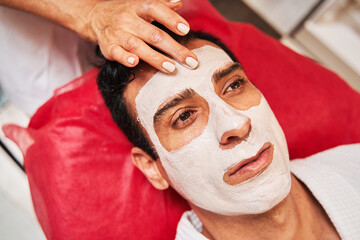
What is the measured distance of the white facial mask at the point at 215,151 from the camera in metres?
0.72

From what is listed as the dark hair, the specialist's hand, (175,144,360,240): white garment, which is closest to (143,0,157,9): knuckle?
the specialist's hand

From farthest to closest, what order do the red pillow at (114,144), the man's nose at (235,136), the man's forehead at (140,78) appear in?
the red pillow at (114,144) < the man's forehead at (140,78) < the man's nose at (235,136)

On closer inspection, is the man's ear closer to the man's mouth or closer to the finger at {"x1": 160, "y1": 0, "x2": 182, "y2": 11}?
the man's mouth

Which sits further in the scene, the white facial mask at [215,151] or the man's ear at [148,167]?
the man's ear at [148,167]

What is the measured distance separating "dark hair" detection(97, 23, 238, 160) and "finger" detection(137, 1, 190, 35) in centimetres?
10

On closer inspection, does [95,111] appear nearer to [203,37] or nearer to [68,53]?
[68,53]

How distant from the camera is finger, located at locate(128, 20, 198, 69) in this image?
2.43ft

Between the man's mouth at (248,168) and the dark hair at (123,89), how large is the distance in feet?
0.78

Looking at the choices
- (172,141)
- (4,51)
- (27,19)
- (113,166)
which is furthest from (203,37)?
(4,51)

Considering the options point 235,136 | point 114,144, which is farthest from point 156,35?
point 114,144

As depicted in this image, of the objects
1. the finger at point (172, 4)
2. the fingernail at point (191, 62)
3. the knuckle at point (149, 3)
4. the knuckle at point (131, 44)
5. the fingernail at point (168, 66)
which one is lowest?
the knuckle at point (131, 44)

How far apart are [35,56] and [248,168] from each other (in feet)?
3.00

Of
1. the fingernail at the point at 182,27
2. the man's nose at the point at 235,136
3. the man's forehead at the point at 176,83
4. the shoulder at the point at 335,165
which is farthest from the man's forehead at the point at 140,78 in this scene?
the shoulder at the point at 335,165

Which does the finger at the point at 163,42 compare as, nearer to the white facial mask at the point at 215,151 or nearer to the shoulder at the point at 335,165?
the white facial mask at the point at 215,151
